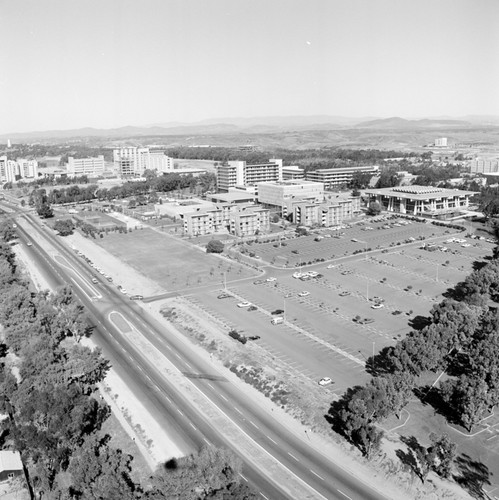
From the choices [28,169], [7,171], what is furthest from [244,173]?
[7,171]

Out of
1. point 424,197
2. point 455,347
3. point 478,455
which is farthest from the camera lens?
point 424,197

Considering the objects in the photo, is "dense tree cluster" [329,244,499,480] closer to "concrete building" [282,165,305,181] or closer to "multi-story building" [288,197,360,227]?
"multi-story building" [288,197,360,227]

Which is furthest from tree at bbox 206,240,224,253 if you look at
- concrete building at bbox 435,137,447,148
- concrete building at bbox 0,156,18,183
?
concrete building at bbox 435,137,447,148

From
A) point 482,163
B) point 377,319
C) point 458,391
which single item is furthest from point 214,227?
point 482,163

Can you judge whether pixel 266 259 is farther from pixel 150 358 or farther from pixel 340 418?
pixel 340 418

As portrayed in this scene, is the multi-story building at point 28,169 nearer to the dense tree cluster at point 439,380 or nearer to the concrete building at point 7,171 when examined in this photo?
the concrete building at point 7,171

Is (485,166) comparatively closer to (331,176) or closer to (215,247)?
(331,176)
